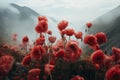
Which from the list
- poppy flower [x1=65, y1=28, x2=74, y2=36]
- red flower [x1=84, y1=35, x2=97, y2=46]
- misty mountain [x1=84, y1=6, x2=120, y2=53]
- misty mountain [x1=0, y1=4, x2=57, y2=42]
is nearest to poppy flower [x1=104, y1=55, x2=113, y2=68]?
red flower [x1=84, y1=35, x2=97, y2=46]

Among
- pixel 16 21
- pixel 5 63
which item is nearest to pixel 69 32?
pixel 5 63

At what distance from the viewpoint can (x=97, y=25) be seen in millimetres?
67000

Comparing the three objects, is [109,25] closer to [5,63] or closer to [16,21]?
[5,63]

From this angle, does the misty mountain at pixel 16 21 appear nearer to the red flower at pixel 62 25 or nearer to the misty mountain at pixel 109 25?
the misty mountain at pixel 109 25

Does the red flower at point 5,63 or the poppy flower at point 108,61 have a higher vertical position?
the red flower at point 5,63

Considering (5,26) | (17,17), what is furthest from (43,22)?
(17,17)

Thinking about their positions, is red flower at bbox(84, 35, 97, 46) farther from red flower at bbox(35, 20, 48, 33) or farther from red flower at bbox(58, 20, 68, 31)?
red flower at bbox(58, 20, 68, 31)

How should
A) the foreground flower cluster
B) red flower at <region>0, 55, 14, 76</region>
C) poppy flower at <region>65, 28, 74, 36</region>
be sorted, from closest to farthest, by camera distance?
1. red flower at <region>0, 55, 14, 76</region>
2. the foreground flower cluster
3. poppy flower at <region>65, 28, 74, 36</region>

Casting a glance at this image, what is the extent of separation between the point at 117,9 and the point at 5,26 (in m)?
95.9

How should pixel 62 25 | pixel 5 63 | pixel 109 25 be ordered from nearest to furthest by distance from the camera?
pixel 5 63
pixel 62 25
pixel 109 25

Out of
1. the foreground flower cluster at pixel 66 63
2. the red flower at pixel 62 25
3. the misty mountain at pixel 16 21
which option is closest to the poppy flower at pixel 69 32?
the red flower at pixel 62 25

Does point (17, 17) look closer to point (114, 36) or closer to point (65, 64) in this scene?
point (114, 36)

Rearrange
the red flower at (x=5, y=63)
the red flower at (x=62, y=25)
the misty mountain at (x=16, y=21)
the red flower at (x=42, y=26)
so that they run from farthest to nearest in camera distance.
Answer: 1. the misty mountain at (x=16, y=21)
2. the red flower at (x=62, y=25)
3. the red flower at (x=42, y=26)
4. the red flower at (x=5, y=63)

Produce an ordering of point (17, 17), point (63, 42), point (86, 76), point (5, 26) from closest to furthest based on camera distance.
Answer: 1. point (86, 76)
2. point (63, 42)
3. point (5, 26)
4. point (17, 17)
